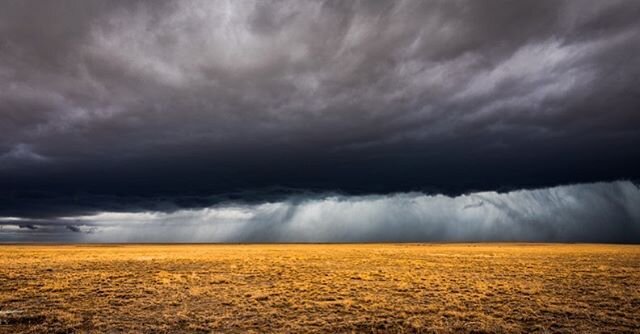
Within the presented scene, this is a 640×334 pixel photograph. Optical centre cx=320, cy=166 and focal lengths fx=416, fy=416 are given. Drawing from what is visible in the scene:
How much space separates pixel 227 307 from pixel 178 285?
10321 mm

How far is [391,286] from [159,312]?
50.8 feet

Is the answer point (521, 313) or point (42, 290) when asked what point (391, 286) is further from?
point (42, 290)

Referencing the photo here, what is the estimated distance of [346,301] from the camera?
2227 centimetres

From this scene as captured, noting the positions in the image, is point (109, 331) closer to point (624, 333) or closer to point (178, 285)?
point (178, 285)

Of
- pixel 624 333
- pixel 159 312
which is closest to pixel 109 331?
pixel 159 312

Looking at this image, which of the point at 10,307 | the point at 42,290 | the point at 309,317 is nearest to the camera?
the point at 309,317

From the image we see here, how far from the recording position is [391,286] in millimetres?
28547

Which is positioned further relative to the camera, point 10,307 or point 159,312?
point 10,307

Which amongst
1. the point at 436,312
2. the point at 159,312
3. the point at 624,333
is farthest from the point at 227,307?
the point at 624,333

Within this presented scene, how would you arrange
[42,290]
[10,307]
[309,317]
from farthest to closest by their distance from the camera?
[42,290]
[10,307]
[309,317]

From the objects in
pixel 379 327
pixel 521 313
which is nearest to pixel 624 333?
pixel 521 313

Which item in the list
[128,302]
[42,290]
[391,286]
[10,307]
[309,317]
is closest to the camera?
[309,317]

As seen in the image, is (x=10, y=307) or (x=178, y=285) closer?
(x=10, y=307)

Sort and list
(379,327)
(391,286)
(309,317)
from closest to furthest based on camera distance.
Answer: (379,327), (309,317), (391,286)
